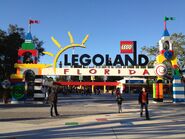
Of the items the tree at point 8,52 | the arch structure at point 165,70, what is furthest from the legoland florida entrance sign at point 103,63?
the tree at point 8,52

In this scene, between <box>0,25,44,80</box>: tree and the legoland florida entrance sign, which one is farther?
<box>0,25,44,80</box>: tree

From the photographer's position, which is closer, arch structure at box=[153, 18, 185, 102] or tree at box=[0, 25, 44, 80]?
arch structure at box=[153, 18, 185, 102]

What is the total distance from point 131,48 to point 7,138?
24.2 meters

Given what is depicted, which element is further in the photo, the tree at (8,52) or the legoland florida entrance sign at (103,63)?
the tree at (8,52)

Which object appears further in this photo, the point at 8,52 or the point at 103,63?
the point at 8,52

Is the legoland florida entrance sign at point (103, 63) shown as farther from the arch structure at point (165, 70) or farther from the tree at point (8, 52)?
the tree at point (8, 52)

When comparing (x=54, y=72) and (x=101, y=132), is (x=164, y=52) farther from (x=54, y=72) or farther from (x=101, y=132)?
(x=101, y=132)

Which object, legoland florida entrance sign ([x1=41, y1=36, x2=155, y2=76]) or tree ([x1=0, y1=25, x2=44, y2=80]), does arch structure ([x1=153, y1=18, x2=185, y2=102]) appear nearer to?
legoland florida entrance sign ([x1=41, y1=36, x2=155, y2=76])

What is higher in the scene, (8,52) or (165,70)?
(8,52)

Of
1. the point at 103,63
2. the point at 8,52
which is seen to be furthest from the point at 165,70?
the point at 8,52

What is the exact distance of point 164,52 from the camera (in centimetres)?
3259

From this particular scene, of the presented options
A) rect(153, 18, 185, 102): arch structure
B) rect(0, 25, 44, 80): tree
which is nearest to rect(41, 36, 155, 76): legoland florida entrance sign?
rect(153, 18, 185, 102): arch structure

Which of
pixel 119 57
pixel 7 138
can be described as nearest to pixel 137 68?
pixel 119 57

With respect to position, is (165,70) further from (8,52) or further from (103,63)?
(8,52)
